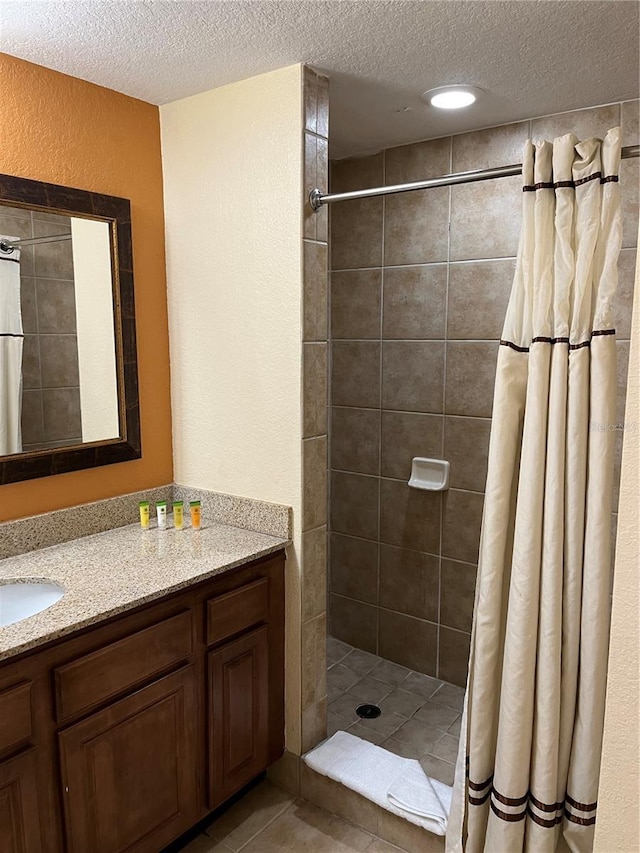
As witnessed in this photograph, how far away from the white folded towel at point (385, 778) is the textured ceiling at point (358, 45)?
220cm

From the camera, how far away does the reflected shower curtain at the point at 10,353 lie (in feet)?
6.39

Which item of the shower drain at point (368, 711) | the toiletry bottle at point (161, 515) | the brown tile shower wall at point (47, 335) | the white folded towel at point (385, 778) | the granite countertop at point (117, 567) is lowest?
the shower drain at point (368, 711)

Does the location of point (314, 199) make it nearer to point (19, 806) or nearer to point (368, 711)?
point (19, 806)

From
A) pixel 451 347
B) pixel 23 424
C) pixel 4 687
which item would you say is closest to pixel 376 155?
pixel 451 347

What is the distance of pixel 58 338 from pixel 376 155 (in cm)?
162

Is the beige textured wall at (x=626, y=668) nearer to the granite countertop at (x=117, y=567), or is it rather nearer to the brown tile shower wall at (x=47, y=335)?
the granite countertop at (x=117, y=567)

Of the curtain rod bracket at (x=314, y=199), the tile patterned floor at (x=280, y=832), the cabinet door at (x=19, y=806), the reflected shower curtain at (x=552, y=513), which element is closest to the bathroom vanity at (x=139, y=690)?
the cabinet door at (x=19, y=806)

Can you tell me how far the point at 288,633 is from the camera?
7.30 feet

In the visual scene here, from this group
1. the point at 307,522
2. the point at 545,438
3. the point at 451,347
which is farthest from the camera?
the point at 451,347

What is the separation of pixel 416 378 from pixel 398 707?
139 cm

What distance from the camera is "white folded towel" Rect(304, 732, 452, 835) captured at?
6.48 feet

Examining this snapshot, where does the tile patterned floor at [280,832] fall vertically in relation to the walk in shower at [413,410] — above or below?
below

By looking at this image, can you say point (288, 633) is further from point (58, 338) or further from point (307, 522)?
point (58, 338)

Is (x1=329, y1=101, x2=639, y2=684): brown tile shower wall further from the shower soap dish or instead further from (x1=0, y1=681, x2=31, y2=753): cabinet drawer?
(x1=0, y1=681, x2=31, y2=753): cabinet drawer
